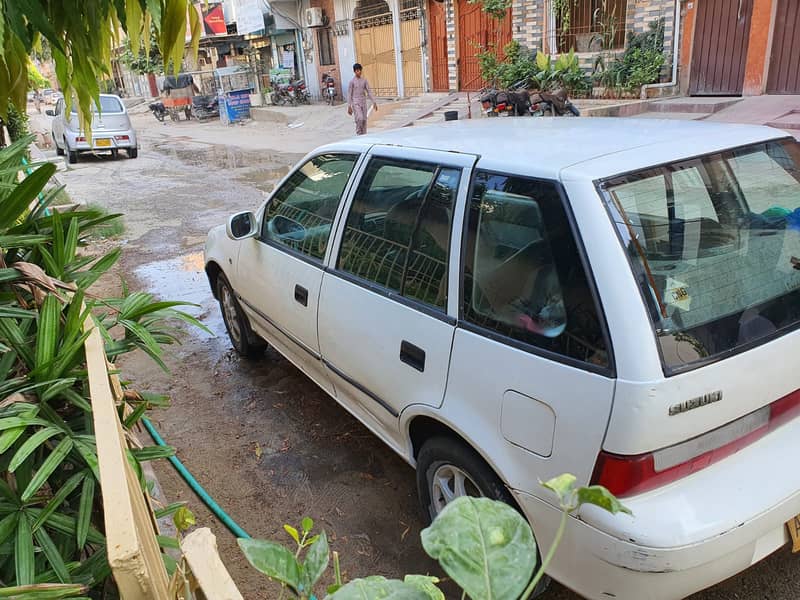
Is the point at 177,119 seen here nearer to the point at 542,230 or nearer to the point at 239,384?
the point at 239,384

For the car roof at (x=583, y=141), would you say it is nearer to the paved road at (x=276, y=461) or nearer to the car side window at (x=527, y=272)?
the car side window at (x=527, y=272)

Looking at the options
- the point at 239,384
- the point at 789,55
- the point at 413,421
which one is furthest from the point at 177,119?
the point at 413,421

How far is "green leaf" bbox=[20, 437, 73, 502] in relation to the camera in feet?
5.56

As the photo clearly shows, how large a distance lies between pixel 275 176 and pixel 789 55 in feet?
31.8

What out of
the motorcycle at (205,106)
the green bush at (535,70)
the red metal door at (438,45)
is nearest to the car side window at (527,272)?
the green bush at (535,70)

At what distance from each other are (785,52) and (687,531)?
1211 cm

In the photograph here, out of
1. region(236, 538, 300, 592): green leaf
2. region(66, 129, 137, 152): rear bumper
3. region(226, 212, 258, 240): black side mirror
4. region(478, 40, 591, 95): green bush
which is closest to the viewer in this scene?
region(236, 538, 300, 592): green leaf

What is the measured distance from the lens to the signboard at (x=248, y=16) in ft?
85.1

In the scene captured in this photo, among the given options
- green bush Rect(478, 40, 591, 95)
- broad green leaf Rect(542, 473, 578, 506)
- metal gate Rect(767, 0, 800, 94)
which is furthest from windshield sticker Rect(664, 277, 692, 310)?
green bush Rect(478, 40, 591, 95)

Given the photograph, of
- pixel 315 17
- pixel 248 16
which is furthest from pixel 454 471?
pixel 248 16

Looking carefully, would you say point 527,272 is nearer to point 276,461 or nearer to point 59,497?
point 59,497

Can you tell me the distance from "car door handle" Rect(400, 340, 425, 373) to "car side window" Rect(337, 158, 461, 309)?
0.19 meters

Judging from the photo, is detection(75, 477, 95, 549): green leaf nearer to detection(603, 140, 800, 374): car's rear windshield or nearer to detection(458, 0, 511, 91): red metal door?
detection(603, 140, 800, 374): car's rear windshield

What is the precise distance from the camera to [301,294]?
130 inches
